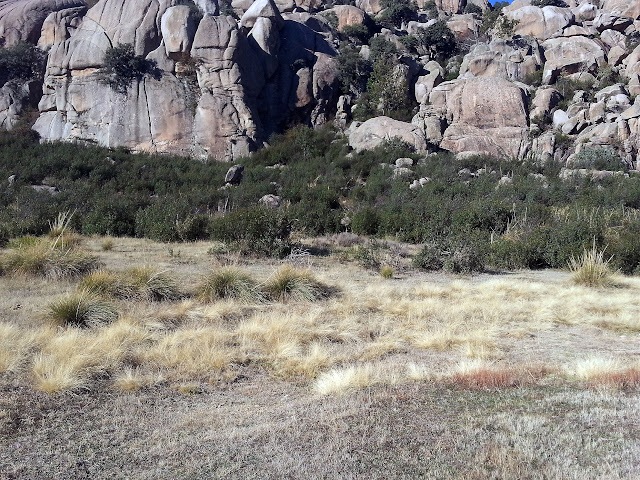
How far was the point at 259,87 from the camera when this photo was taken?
3691cm

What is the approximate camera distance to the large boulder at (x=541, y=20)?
154 feet

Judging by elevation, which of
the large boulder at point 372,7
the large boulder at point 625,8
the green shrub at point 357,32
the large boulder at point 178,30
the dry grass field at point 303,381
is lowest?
the dry grass field at point 303,381

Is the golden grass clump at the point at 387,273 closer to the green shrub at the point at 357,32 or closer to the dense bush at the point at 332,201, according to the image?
the dense bush at the point at 332,201

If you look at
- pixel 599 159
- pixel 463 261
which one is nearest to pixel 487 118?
pixel 599 159

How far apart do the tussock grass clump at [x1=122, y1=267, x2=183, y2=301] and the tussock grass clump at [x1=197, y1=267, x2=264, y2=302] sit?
0.51 m

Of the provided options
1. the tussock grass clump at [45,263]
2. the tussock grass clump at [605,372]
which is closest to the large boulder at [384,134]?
the tussock grass clump at [45,263]

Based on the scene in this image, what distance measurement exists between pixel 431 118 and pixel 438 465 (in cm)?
3485

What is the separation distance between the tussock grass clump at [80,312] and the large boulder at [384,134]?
2777cm

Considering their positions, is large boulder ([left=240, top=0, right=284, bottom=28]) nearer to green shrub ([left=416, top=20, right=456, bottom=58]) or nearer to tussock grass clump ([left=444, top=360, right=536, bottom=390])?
green shrub ([left=416, top=20, right=456, bottom=58])

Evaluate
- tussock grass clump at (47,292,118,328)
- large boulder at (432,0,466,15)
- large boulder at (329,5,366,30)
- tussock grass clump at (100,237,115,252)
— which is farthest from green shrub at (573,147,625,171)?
large boulder at (432,0,466,15)

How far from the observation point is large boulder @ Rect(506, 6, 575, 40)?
46906mm

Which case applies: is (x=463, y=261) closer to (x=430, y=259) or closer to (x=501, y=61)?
(x=430, y=259)

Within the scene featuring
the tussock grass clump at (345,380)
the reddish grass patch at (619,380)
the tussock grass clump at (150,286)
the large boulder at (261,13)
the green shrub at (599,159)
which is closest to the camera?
the reddish grass patch at (619,380)

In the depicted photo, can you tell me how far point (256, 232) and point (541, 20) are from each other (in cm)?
4650
